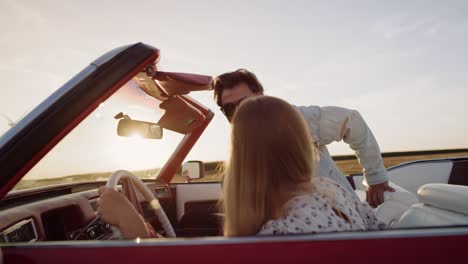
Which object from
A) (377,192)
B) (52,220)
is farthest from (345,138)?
(52,220)

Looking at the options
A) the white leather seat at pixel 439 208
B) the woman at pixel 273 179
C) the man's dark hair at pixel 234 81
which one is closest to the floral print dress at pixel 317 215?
the woman at pixel 273 179

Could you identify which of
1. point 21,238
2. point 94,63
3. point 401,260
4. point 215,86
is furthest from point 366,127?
point 21,238

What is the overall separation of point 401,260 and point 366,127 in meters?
1.58

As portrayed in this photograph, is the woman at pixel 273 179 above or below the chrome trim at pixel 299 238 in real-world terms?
above

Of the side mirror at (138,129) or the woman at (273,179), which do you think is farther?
the side mirror at (138,129)

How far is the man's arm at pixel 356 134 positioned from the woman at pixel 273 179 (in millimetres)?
1154

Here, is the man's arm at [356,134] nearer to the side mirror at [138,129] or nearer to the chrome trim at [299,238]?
the side mirror at [138,129]

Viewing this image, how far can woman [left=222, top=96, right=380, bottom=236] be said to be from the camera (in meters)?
1.35

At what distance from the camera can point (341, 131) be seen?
2609mm

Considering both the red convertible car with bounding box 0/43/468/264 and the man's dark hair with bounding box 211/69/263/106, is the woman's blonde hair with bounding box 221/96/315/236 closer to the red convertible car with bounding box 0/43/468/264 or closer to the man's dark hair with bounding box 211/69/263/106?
the red convertible car with bounding box 0/43/468/264

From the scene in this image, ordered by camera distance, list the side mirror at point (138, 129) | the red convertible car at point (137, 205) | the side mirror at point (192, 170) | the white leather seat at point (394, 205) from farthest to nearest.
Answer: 1. the side mirror at point (192, 170)
2. the side mirror at point (138, 129)
3. the white leather seat at point (394, 205)
4. the red convertible car at point (137, 205)

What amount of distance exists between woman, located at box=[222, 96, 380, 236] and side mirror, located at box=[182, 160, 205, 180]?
2.28 metres

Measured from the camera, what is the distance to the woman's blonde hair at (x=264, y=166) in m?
1.36

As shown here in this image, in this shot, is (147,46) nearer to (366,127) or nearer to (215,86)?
(215,86)
